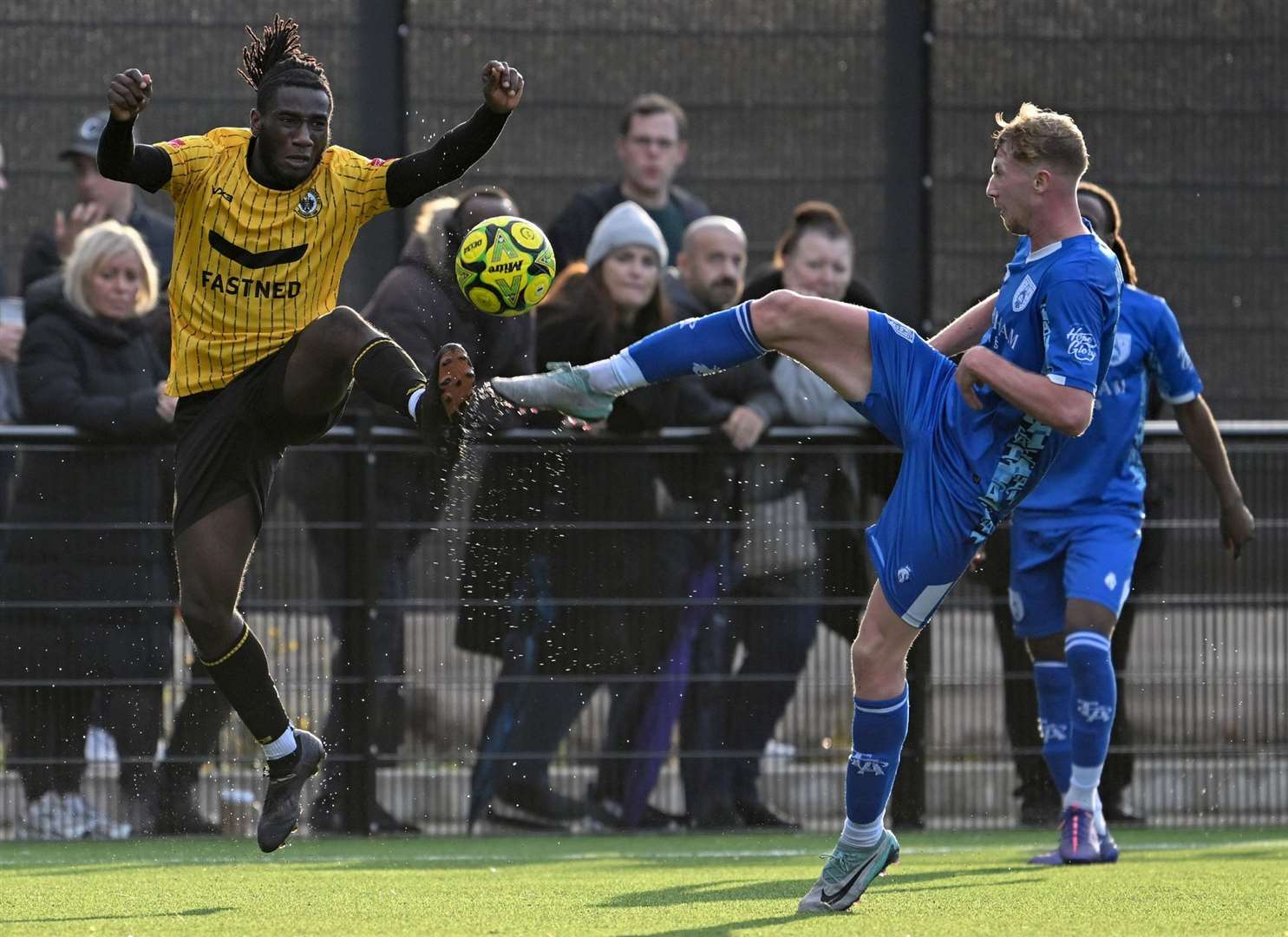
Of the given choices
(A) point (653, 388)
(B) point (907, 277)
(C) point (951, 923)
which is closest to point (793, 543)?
(A) point (653, 388)

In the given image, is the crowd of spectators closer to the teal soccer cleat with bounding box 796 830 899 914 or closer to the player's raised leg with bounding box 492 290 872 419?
the player's raised leg with bounding box 492 290 872 419

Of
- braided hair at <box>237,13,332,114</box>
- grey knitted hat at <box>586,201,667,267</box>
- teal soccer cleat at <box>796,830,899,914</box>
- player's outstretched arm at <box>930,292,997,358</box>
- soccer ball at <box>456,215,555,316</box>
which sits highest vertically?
braided hair at <box>237,13,332,114</box>

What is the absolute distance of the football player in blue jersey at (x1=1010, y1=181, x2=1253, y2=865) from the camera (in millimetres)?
8117

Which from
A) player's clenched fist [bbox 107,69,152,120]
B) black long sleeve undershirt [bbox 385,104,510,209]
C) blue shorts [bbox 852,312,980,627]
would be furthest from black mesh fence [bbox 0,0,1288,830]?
blue shorts [bbox 852,312,980,627]

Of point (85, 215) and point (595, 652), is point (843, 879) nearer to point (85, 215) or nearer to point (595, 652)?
point (595, 652)

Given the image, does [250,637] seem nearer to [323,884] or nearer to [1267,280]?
[323,884]

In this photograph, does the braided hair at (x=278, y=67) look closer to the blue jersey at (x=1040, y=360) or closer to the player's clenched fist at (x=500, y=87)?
the player's clenched fist at (x=500, y=87)

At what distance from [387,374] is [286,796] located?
1.44 m

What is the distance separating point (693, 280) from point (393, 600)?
1.92 meters

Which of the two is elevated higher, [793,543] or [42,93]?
[42,93]

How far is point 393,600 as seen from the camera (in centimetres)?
918

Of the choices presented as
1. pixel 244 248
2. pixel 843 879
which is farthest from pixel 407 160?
pixel 843 879

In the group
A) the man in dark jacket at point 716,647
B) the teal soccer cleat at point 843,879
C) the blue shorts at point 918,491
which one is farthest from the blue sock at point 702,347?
the man in dark jacket at point 716,647

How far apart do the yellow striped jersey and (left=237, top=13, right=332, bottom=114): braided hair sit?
0.67 feet
